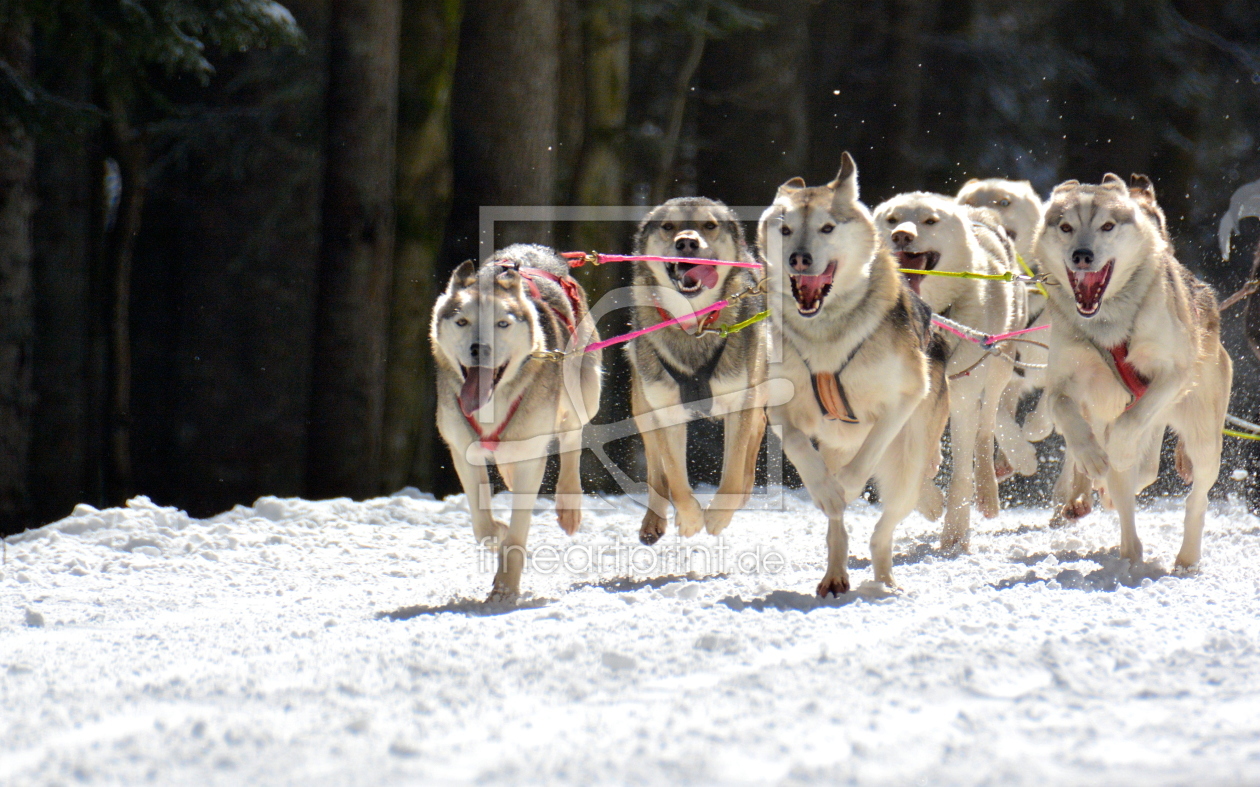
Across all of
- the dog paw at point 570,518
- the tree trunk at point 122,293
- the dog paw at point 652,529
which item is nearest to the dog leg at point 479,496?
the dog paw at point 570,518

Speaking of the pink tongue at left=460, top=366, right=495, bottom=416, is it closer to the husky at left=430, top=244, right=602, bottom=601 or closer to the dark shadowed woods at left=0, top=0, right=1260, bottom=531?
the husky at left=430, top=244, right=602, bottom=601

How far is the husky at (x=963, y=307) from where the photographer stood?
632 centimetres

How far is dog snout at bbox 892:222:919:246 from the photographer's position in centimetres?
642

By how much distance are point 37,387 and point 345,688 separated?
649 cm

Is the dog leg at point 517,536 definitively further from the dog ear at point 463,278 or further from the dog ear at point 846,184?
the dog ear at point 846,184

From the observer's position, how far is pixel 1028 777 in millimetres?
A: 2514

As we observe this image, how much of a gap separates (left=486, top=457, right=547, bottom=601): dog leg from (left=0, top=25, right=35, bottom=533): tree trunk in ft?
15.4

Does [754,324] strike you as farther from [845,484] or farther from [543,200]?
[543,200]

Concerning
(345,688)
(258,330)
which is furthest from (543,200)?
(345,688)

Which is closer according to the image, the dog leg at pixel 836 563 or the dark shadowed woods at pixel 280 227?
the dog leg at pixel 836 563

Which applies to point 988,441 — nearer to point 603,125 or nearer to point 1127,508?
point 1127,508

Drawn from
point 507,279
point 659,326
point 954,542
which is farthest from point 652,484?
point 507,279

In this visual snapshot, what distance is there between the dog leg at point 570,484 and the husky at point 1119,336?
2092mm

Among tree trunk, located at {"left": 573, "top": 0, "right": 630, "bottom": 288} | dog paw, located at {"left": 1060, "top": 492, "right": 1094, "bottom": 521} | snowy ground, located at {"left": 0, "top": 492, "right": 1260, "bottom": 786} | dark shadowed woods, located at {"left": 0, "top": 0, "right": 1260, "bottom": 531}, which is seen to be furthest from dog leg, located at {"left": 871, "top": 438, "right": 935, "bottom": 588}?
tree trunk, located at {"left": 573, "top": 0, "right": 630, "bottom": 288}
